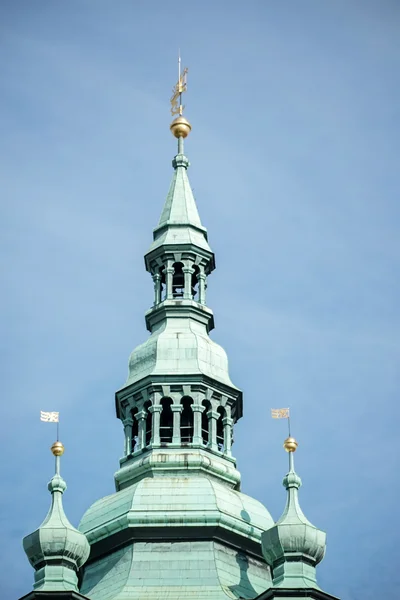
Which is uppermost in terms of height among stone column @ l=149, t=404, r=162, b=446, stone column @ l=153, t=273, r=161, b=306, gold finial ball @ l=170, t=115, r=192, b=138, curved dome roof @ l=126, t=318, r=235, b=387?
gold finial ball @ l=170, t=115, r=192, b=138

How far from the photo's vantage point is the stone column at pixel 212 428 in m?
104

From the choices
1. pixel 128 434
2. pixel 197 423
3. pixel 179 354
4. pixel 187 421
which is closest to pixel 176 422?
pixel 197 423

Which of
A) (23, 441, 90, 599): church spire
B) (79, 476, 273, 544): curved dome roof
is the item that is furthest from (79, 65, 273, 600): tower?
(23, 441, 90, 599): church spire

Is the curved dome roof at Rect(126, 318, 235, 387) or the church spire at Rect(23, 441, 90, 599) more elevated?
the curved dome roof at Rect(126, 318, 235, 387)

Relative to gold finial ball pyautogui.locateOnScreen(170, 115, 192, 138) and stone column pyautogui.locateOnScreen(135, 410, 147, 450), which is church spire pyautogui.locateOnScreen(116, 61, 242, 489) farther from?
gold finial ball pyautogui.locateOnScreen(170, 115, 192, 138)

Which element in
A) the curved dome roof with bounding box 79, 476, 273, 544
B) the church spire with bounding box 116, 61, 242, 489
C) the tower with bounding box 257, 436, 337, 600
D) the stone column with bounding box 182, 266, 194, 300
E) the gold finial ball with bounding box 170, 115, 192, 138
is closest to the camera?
the tower with bounding box 257, 436, 337, 600

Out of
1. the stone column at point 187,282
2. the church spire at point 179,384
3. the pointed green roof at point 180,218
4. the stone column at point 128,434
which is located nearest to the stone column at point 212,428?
the church spire at point 179,384

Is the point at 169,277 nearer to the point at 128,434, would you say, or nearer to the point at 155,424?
the point at 128,434

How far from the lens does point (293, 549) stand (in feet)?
320

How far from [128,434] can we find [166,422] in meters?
1.40

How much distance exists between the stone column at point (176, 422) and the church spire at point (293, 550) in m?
6.66

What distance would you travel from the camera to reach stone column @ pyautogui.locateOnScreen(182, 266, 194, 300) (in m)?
109

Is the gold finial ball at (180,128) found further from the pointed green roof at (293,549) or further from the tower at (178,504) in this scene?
the pointed green roof at (293,549)

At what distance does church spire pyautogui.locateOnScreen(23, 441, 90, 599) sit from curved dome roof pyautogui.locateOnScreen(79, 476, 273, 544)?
2.68 meters
